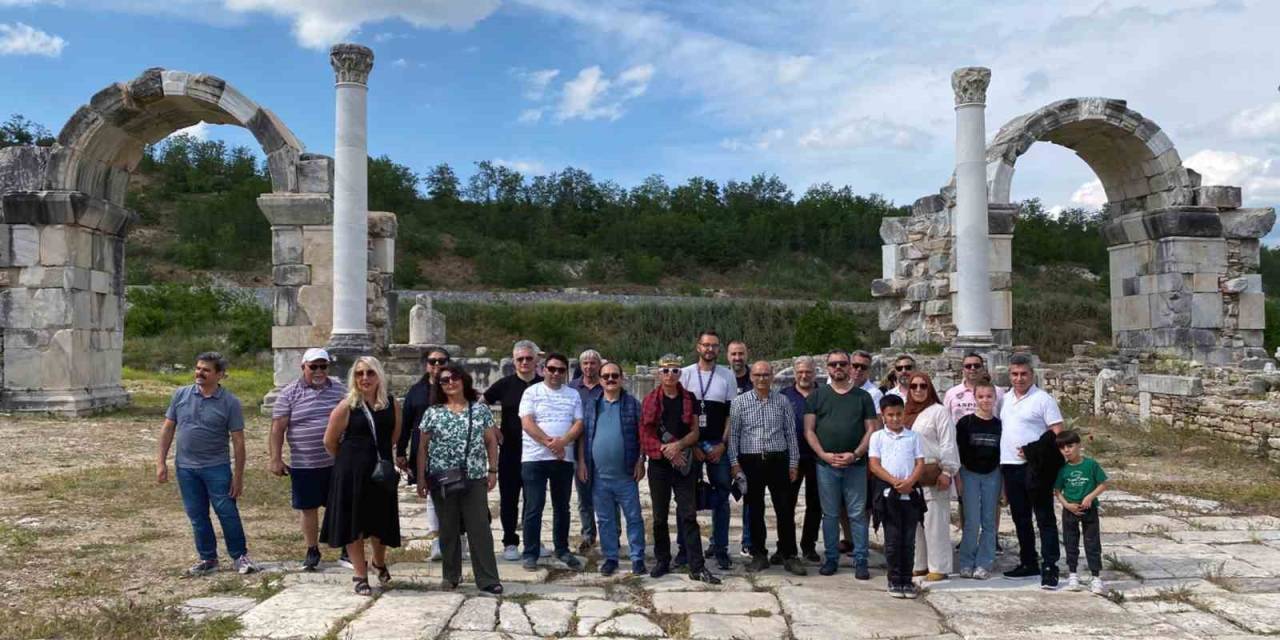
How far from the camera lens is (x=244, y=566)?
5820mm

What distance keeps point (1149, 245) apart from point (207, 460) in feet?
50.2

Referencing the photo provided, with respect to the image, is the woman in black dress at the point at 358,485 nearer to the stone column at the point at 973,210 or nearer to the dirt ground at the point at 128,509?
the dirt ground at the point at 128,509

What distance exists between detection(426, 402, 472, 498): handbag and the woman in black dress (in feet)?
0.83

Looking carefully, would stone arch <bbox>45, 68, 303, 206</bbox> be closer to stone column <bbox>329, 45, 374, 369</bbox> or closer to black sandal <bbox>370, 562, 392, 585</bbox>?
stone column <bbox>329, 45, 374, 369</bbox>

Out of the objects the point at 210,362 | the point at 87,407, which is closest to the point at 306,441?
the point at 210,362

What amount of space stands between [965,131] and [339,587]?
12.1m

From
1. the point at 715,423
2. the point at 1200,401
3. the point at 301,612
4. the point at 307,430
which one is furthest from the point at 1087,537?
the point at 1200,401

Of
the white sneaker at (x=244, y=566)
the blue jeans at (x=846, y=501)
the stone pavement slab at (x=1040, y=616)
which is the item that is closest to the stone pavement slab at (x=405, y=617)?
the white sneaker at (x=244, y=566)

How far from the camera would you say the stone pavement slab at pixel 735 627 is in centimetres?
477

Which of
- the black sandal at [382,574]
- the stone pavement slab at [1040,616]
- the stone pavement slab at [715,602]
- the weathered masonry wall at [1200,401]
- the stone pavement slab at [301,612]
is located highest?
the weathered masonry wall at [1200,401]

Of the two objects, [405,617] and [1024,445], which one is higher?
[1024,445]

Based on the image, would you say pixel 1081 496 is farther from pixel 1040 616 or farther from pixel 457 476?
pixel 457 476

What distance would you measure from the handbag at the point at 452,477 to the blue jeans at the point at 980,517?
3102 millimetres

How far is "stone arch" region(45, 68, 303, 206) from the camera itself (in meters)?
13.6
